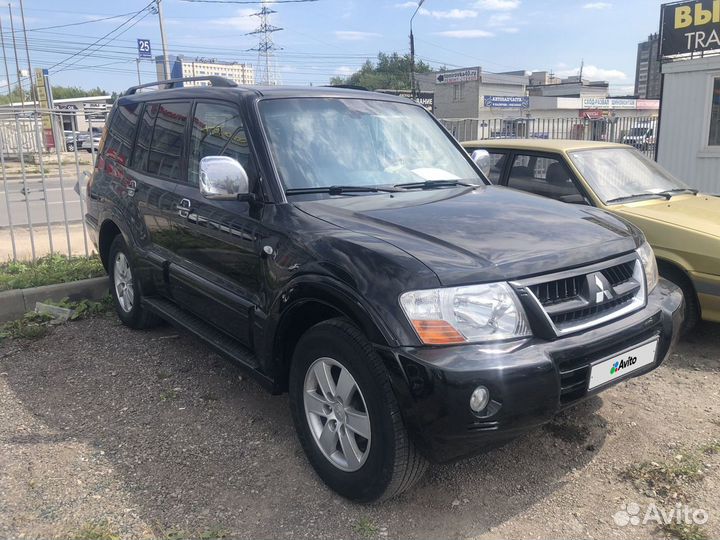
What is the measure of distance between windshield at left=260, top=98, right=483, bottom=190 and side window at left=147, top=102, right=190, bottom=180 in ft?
2.99

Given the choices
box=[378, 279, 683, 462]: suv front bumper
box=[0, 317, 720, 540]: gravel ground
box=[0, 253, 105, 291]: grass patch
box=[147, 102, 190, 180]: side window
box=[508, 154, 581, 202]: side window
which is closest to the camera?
box=[378, 279, 683, 462]: suv front bumper

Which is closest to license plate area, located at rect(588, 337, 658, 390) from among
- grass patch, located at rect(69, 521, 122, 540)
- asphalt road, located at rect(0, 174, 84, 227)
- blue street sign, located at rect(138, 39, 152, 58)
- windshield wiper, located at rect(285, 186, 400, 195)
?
windshield wiper, located at rect(285, 186, 400, 195)

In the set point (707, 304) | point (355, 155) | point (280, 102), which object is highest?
point (280, 102)

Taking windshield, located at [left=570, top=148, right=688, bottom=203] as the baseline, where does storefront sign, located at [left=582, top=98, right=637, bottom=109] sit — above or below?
above

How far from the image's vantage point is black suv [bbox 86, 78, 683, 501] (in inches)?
98.3

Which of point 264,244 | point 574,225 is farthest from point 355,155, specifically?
point 574,225

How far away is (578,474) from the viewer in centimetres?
314

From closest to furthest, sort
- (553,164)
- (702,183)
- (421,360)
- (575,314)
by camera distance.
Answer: (421,360) → (575,314) → (553,164) → (702,183)

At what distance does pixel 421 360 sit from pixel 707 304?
320cm

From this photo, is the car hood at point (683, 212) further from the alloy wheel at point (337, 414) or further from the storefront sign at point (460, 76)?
the storefront sign at point (460, 76)

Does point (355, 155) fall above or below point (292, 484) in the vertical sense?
above

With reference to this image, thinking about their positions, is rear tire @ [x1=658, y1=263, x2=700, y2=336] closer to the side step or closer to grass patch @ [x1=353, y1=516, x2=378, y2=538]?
grass patch @ [x1=353, y1=516, x2=378, y2=538]

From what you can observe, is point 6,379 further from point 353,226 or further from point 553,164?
point 553,164

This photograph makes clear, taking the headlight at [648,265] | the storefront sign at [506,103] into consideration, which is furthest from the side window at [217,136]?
the storefront sign at [506,103]
